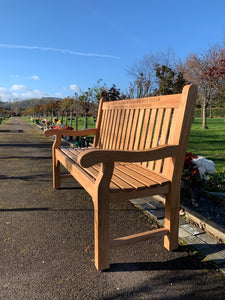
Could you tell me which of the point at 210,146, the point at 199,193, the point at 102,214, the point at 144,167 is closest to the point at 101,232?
the point at 102,214

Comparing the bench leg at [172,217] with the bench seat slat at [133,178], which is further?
the bench leg at [172,217]

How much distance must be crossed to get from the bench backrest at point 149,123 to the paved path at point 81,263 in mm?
730

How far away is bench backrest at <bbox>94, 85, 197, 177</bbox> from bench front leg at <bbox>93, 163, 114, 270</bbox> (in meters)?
0.62

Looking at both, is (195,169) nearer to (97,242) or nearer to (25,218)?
(97,242)

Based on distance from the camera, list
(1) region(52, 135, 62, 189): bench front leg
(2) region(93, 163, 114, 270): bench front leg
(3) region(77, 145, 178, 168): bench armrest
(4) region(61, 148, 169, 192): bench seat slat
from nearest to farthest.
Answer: (3) region(77, 145, 178, 168): bench armrest → (2) region(93, 163, 114, 270): bench front leg → (4) region(61, 148, 169, 192): bench seat slat → (1) region(52, 135, 62, 189): bench front leg

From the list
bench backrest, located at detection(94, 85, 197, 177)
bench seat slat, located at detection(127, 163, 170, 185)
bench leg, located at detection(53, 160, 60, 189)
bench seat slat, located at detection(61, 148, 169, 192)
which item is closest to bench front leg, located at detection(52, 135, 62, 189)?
bench leg, located at detection(53, 160, 60, 189)

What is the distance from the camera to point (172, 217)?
1956 millimetres

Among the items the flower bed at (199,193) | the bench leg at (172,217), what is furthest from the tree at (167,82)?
the bench leg at (172,217)

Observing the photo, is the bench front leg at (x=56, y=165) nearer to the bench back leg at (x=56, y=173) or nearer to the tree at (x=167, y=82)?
the bench back leg at (x=56, y=173)

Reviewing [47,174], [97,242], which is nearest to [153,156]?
[97,242]

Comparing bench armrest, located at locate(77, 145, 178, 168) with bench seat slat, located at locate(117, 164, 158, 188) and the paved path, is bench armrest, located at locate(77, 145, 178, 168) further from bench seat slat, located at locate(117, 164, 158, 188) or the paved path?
the paved path

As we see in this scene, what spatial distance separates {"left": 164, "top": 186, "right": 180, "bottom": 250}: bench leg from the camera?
194 cm

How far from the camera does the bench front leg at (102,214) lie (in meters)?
1.63

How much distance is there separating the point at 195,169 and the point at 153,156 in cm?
132
